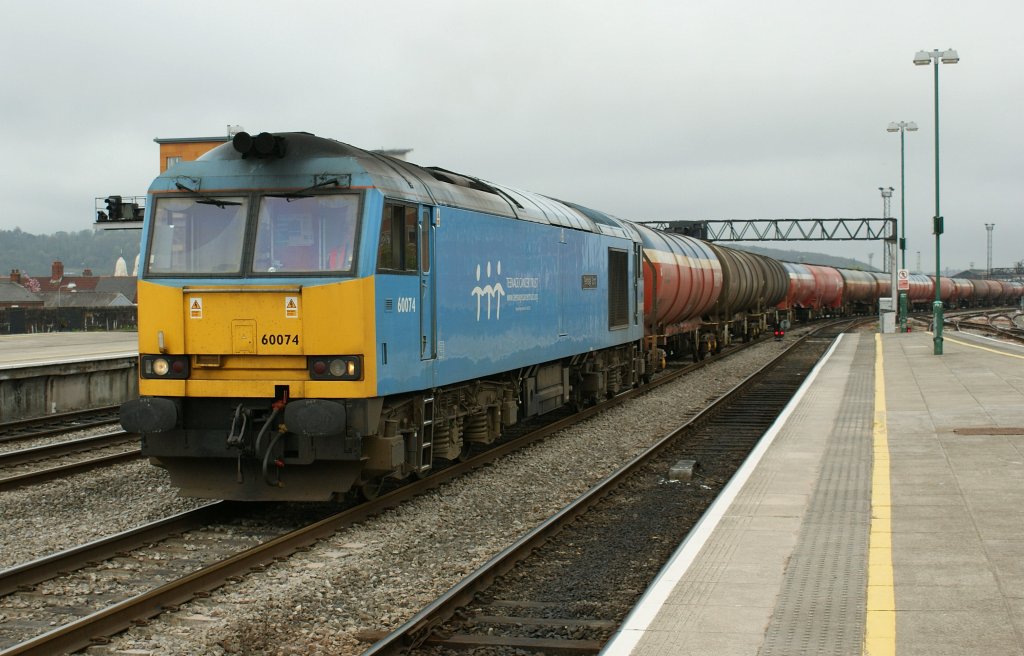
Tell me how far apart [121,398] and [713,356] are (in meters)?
17.3

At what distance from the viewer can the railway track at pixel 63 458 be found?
11.2 meters

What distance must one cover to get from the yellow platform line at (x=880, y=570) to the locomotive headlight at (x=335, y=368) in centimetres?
421

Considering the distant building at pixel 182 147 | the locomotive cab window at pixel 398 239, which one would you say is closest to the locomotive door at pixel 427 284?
the locomotive cab window at pixel 398 239

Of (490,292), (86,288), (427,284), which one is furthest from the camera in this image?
(86,288)

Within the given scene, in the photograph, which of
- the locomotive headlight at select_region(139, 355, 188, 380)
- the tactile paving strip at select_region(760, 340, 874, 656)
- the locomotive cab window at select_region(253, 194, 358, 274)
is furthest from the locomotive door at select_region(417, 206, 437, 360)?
the tactile paving strip at select_region(760, 340, 874, 656)

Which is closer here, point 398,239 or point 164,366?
point 164,366

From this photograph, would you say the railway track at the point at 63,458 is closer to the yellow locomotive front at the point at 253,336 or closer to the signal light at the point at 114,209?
the yellow locomotive front at the point at 253,336

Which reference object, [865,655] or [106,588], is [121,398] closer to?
[106,588]

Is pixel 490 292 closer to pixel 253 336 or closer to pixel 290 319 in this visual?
pixel 290 319

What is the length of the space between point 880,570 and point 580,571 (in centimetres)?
225

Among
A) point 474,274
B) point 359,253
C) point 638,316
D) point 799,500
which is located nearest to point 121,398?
point 638,316

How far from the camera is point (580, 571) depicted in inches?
308

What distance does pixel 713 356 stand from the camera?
31141 millimetres

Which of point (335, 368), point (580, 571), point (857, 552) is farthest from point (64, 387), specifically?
point (857, 552)
